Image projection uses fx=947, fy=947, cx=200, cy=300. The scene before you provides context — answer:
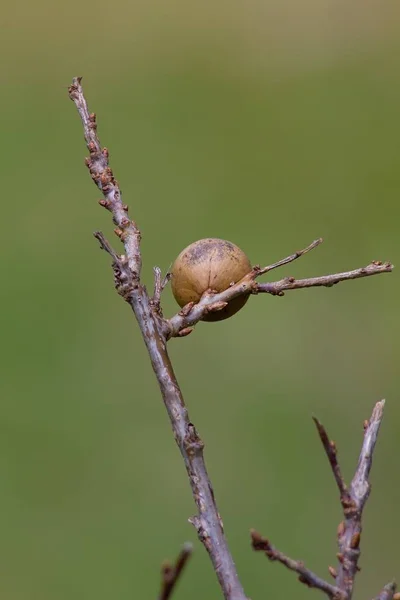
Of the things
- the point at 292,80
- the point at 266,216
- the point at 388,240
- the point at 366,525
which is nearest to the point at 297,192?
the point at 266,216

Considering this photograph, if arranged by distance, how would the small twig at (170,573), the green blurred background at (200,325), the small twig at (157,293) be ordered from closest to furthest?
the small twig at (170,573)
the small twig at (157,293)
the green blurred background at (200,325)

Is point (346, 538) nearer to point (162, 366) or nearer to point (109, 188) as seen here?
point (162, 366)

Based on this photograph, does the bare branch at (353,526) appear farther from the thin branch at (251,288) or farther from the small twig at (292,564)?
the thin branch at (251,288)

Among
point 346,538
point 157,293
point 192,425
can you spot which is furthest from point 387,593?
point 157,293

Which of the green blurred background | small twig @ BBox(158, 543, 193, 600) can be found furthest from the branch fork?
the green blurred background

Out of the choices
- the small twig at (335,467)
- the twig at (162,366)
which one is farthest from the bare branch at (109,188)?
the small twig at (335,467)

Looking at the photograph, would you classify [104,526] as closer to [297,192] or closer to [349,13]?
[297,192]
